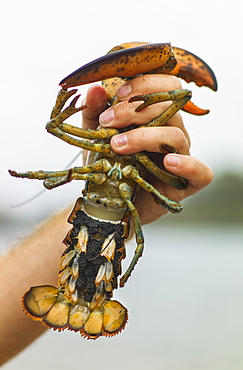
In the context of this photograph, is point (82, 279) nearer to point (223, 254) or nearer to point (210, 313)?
point (210, 313)

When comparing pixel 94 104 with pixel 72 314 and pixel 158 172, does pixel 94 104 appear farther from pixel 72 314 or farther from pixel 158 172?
pixel 72 314

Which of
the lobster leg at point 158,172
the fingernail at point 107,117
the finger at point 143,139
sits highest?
the fingernail at point 107,117

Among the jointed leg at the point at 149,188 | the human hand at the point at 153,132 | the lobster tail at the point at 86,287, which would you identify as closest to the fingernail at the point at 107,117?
the human hand at the point at 153,132

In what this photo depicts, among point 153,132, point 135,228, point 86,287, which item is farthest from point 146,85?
point 86,287

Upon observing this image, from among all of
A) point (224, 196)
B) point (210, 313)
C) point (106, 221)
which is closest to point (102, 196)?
point (106, 221)

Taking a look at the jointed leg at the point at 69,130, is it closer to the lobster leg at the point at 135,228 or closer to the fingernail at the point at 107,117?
the fingernail at the point at 107,117

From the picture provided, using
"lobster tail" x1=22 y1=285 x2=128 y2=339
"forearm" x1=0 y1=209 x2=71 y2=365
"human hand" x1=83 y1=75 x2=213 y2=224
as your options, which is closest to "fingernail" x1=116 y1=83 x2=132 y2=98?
"human hand" x1=83 y1=75 x2=213 y2=224

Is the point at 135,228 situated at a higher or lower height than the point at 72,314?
higher
